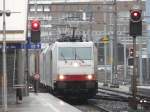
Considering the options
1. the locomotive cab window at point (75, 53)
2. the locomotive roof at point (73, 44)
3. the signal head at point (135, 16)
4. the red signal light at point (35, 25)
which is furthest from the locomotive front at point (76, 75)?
the signal head at point (135, 16)

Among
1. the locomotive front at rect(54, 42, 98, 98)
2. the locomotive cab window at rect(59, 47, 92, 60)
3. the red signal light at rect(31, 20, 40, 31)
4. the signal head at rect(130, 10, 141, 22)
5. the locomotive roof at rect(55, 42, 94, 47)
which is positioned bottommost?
the locomotive front at rect(54, 42, 98, 98)

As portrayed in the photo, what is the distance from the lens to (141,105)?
76.8 feet

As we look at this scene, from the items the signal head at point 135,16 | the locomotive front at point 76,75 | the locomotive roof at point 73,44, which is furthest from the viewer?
the locomotive roof at point 73,44

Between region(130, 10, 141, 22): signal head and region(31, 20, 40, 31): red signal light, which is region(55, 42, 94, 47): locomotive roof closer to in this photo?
region(31, 20, 40, 31): red signal light

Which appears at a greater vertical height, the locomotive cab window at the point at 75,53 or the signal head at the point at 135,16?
the signal head at the point at 135,16

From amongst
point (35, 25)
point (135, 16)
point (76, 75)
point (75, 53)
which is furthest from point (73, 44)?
point (135, 16)

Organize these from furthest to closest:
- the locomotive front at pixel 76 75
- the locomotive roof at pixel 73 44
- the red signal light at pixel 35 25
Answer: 1. the locomotive roof at pixel 73 44
2. the locomotive front at pixel 76 75
3. the red signal light at pixel 35 25

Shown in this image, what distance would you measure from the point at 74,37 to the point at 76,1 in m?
32.8

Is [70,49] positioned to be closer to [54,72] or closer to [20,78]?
[54,72]

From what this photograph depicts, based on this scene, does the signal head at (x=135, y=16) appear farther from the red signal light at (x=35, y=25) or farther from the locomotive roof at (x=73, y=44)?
the locomotive roof at (x=73, y=44)

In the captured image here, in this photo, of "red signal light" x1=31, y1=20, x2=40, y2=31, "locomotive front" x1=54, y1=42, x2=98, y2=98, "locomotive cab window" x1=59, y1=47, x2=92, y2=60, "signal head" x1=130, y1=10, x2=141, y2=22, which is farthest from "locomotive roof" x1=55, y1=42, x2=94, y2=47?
"signal head" x1=130, y1=10, x2=141, y2=22

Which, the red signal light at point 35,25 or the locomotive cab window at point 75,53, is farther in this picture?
the locomotive cab window at point 75,53

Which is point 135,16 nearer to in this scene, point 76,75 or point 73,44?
point 76,75

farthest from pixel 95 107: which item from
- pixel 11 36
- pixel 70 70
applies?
pixel 11 36
